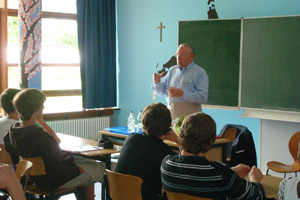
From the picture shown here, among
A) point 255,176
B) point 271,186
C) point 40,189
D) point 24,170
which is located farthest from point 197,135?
point 40,189

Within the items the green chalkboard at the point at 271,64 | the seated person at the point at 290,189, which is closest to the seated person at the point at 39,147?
the seated person at the point at 290,189

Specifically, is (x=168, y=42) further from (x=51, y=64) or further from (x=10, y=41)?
(x=10, y=41)

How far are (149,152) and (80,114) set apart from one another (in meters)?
4.73

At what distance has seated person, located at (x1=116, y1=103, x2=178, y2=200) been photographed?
2.61 meters

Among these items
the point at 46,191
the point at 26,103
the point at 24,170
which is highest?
the point at 26,103

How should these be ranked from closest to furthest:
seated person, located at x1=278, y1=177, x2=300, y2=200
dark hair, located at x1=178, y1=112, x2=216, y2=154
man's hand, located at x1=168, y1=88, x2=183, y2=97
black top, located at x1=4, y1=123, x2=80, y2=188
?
seated person, located at x1=278, y1=177, x2=300, y2=200
dark hair, located at x1=178, y1=112, x2=216, y2=154
black top, located at x1=4, y1=123, x2=80, y2=188
man's hand, located at x1=168, y1=88, x2=183, y2=97

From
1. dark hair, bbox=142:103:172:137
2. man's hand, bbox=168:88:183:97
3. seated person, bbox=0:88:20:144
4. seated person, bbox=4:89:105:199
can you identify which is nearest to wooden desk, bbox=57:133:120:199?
seated person, bbox=4:89:105:199

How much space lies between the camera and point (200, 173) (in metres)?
2.06

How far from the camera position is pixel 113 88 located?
7574mm

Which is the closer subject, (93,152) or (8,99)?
(93,152)

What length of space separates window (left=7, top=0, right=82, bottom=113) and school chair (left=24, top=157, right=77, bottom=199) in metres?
3.49

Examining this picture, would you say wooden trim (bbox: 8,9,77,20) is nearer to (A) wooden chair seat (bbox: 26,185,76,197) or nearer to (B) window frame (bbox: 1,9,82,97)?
(B) window frame (bbox: 1,9,82,97)

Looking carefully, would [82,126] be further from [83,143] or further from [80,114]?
A: [83,143]

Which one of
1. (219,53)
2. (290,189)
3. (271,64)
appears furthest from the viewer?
(219,53)
